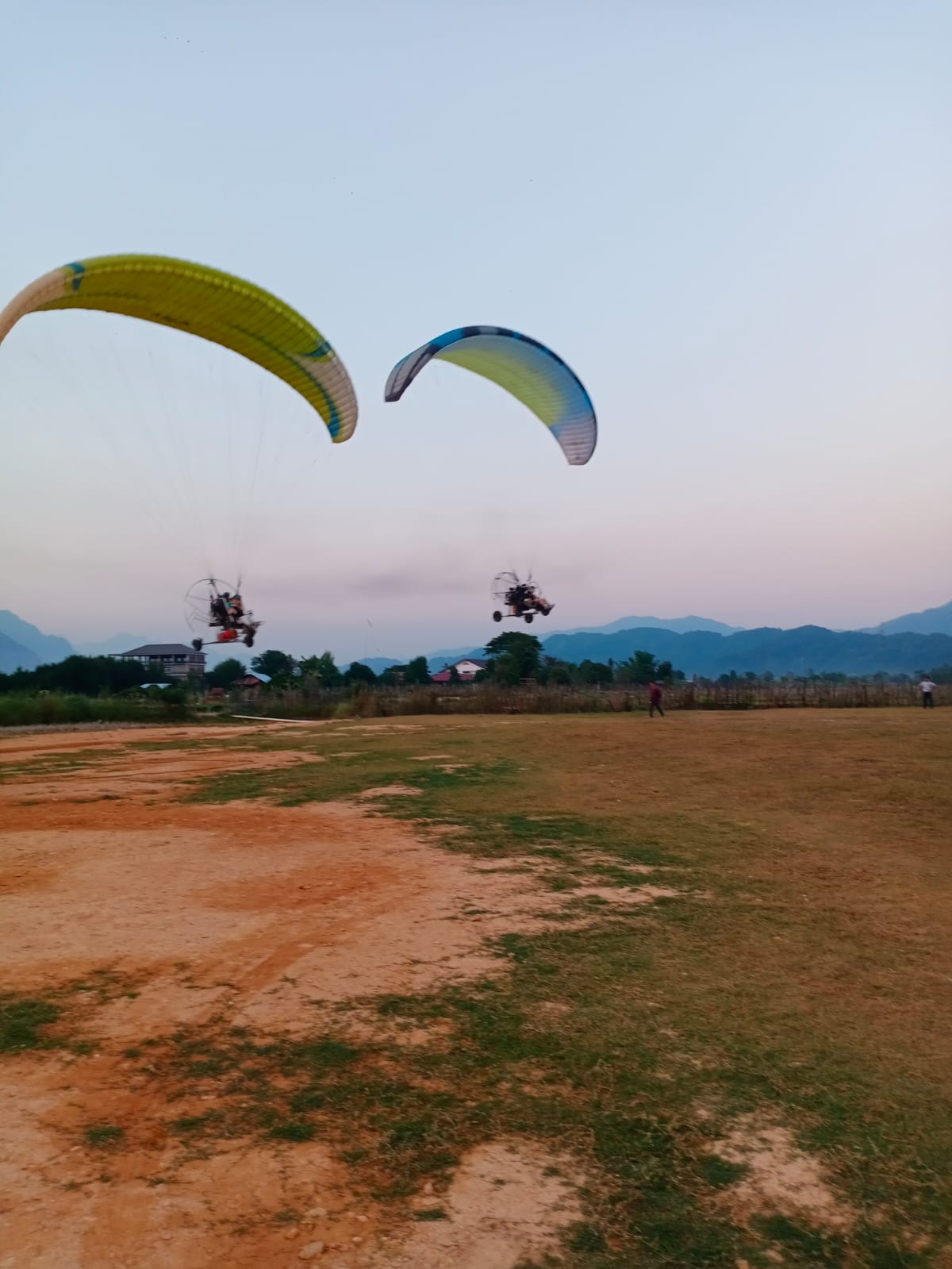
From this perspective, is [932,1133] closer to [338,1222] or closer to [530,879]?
[338,1222]

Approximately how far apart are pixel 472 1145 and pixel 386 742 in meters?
17.3

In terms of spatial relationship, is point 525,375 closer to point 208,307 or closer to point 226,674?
point 208,307

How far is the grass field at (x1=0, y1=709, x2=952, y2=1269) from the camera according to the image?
376 centimetres

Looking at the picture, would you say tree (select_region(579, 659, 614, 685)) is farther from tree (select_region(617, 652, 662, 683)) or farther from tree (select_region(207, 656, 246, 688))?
tree (select_region(207, 656, 246, 688))

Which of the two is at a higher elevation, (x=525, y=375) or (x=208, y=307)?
(x=525, y=375)

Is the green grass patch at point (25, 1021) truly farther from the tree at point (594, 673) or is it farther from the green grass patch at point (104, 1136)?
the tree at point (594, 673)

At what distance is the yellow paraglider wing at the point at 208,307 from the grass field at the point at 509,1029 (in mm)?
7133

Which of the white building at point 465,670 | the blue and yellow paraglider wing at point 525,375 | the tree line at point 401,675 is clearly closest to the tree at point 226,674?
the tree line at point 401,675

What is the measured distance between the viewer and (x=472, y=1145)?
4246mm

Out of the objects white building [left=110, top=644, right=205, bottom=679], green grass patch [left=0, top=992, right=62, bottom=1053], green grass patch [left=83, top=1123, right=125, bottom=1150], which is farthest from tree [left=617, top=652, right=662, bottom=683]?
green grass patch [left=83, top=1123, right=125, bottom=1150]

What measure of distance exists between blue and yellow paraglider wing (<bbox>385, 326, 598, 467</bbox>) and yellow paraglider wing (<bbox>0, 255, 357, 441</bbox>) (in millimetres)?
1521

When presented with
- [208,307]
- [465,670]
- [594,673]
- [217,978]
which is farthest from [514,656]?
[217,978]

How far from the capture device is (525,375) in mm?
18469

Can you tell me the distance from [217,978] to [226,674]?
6759 cm
